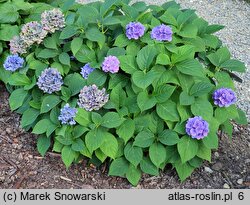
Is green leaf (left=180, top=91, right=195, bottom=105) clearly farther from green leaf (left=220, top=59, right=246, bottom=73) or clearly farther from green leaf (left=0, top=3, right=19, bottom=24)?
Answer: green leaf (left=0, top=3, right=19, bottom=24)

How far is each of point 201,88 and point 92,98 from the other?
67 centimetres

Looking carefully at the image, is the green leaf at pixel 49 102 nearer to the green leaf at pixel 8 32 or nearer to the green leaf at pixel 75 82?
the green leaf at pixel 75 82

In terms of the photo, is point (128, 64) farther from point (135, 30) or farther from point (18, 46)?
point (18, 46)

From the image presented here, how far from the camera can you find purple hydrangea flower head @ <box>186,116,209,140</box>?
3.02 metres

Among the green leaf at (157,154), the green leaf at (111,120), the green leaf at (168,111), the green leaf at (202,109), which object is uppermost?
the green leaf at (202,109)

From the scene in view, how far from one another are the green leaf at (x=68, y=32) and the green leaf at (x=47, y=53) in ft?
0.43

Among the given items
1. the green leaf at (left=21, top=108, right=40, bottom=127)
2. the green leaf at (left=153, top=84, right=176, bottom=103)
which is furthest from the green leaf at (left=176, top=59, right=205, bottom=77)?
the green leaf at (left=21, top=108, right=40, bottom=127)

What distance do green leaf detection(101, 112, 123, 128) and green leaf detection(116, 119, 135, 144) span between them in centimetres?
6

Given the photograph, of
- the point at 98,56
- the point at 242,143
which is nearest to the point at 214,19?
the point at 242,143

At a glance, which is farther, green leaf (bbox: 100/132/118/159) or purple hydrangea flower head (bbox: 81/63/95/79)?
purple hydrangea flower head (bbox: 81/63/95/79)

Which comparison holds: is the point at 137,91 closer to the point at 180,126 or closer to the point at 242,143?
the point at 180,126

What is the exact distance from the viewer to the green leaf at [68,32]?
324 centimetres

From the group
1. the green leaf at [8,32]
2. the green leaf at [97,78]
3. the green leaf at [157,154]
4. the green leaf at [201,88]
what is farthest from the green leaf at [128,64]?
the green leaf at [8,32]

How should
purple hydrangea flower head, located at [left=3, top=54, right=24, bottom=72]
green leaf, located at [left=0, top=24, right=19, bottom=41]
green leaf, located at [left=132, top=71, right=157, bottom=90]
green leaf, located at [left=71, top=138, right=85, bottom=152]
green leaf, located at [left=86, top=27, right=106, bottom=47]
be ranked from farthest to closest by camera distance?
green leaf, located at [left=0, top=24, right=19, bottom=41]
purple hydrangea flower head, located at [left=3, top=54, right=24, bottom=72]
green leaf, located at [left=86, top=27, right=106, bottom=47]
green leaf, located at [left=71, top=138, right=85, bottom=152]
green leaf, located at [left=132, top=71, right=157, bottom=90]
